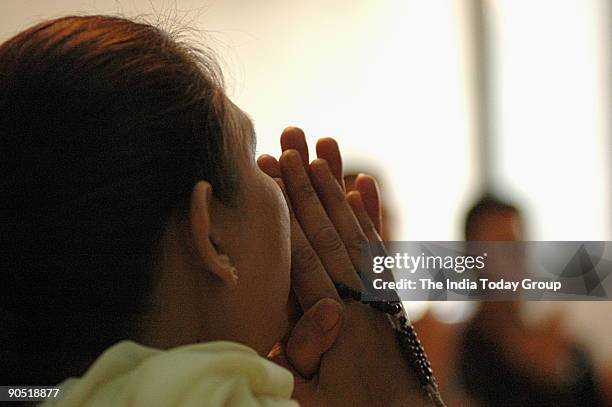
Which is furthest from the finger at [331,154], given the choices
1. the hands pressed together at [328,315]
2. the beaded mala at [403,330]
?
the beaded mala at [403,330]

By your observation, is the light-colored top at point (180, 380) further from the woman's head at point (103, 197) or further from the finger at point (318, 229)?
the finger at point (318, 229)

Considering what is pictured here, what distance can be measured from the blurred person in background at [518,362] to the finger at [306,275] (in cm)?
27

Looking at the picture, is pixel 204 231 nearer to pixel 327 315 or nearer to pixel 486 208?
pixel 327 315

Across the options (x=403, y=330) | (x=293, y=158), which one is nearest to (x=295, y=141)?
(x=293, y=158)

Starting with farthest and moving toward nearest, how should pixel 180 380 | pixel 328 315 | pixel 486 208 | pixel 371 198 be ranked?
pixel 486 208 < pixel 371 198 < pixel 328 315 < pixel 180 380

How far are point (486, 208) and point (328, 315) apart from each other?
0.35 meters

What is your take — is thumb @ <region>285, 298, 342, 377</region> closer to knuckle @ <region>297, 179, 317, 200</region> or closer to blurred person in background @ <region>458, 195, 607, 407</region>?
knuckle @ <region>297, 179, 317, 200</region>

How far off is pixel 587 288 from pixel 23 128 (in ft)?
2.26

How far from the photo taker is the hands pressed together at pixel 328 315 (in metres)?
0.82

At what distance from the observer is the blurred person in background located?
1.04m

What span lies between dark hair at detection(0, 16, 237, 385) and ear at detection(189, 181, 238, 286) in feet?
0.05

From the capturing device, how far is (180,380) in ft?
1.73

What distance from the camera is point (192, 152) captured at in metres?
0.64

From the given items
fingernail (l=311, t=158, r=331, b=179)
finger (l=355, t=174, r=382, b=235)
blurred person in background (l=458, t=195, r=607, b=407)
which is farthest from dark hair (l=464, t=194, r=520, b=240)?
fingernail (l=311, t=158, r=331, b=179)
